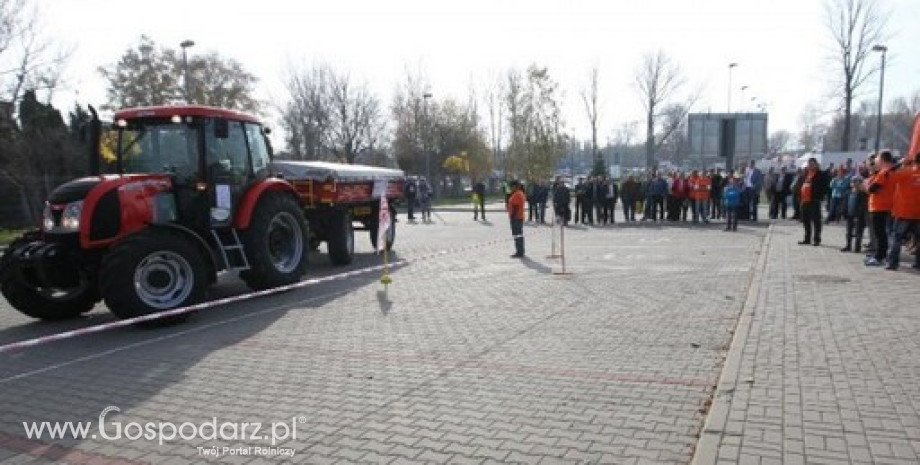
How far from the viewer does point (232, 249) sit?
9.81 meters

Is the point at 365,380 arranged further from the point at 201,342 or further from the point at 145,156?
the point at 145,156

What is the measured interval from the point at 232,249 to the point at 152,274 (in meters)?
1.63

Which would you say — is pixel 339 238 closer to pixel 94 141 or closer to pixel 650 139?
pixel 94 141

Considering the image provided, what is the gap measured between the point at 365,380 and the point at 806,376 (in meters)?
3.70

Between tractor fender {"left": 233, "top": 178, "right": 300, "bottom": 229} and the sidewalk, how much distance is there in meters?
Answer: 6.86

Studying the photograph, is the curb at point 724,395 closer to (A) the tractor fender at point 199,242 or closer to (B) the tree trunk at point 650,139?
(A) the tractor fender at point 199,242

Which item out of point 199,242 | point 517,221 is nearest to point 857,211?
point 517,221

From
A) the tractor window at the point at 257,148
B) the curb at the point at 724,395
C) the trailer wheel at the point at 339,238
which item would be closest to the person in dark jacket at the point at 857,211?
the curb at the point at 724,395

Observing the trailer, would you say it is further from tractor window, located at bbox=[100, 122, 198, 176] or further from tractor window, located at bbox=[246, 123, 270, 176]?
tractor window, located at bbox=[100, 122, 198, 176]

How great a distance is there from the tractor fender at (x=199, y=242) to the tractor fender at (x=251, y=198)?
93 centimetres

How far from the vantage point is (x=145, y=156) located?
31.7ft

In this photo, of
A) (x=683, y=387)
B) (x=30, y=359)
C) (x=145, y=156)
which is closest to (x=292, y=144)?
(x=145, y=156)

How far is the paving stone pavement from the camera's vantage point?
4.42 metres

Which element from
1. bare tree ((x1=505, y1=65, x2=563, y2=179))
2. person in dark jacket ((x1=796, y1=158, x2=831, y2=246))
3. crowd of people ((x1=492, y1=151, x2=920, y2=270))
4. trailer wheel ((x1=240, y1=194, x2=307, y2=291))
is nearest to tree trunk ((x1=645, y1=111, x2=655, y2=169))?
bare tree ((x1=505, y1=65, x2=563, y2=179))
